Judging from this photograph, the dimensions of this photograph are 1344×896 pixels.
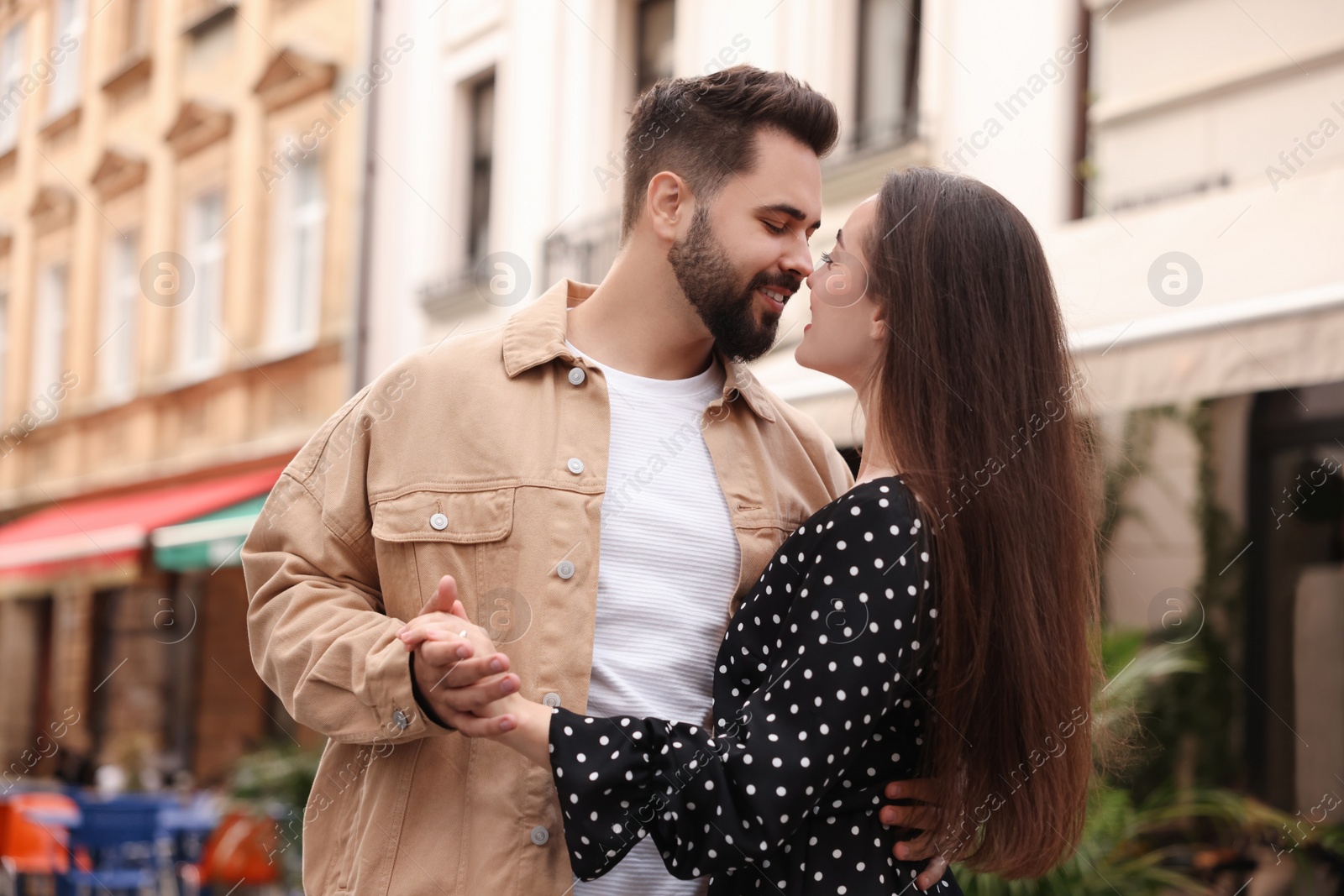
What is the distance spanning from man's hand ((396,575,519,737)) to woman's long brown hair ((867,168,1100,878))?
591 mm

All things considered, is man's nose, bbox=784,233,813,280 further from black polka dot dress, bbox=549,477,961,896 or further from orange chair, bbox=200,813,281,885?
orange chair, bbox=200,813,281,885

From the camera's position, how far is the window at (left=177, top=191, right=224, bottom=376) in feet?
44.2

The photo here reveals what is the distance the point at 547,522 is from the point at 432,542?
18 centimetres

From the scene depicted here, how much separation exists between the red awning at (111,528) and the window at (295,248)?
1.41m

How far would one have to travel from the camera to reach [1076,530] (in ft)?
6.66

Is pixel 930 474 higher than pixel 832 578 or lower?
higher

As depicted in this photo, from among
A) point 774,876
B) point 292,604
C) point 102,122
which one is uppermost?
point 102,122

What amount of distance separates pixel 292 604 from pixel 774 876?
0.80 m

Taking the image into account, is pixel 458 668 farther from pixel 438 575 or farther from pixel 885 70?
pixel 885 70

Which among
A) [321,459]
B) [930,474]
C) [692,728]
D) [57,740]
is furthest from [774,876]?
[57,740]

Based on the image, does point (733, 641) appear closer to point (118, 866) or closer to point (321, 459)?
point (321, 459)

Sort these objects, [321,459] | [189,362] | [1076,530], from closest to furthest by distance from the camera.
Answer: [1076,530] → [321,459] → [189,362]

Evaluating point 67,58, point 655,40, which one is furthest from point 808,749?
point 67,58

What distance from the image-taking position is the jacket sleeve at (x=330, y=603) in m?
1.95
